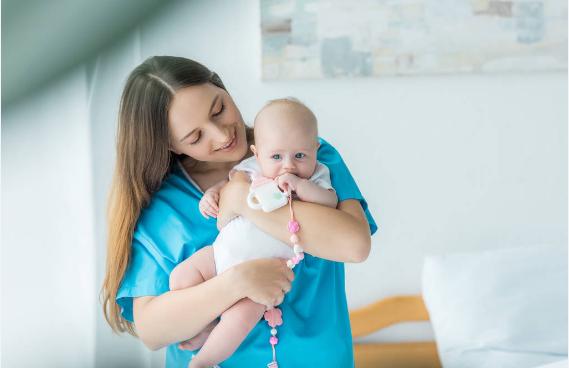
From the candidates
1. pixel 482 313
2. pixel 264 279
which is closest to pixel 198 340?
pixel 264 279

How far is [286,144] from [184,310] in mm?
319

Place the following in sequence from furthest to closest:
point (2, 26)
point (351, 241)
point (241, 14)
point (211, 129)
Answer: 1. point (241, 14)
2. point (2, 26)
3. point (211, 129)
4. point (351, 241)

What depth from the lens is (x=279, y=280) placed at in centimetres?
111

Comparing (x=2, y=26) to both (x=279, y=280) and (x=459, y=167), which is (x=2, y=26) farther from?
(x=459, y=167)

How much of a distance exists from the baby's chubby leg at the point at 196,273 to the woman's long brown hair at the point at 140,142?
13 cm

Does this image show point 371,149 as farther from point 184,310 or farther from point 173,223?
point 184,310

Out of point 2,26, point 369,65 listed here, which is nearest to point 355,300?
point 369,65

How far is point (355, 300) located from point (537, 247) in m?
0.63

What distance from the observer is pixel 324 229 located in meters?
1.08

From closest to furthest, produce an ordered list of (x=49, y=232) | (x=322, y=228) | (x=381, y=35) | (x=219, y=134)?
(x=322, y=228) < (x=219, y=134) < (x=49, y=232) < (x=381, y=35)

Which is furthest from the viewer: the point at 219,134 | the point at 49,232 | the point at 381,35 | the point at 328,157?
the point at 381,35

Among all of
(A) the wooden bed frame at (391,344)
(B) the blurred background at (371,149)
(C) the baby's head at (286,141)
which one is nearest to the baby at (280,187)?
(C) the baby's head at (286,141)

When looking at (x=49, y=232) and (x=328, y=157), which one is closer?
(x=328, y=157)

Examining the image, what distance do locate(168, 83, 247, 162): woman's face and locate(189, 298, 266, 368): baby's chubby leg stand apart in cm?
27
